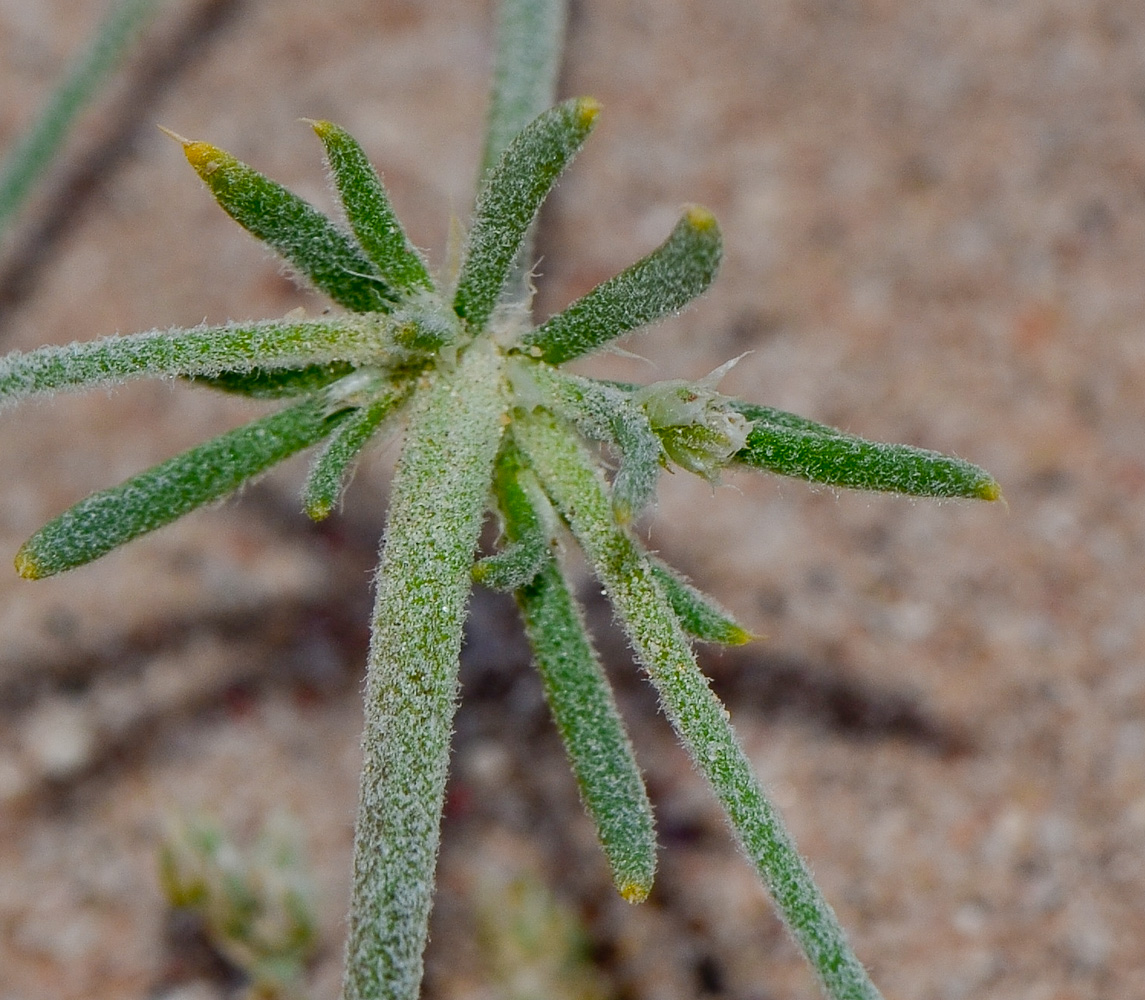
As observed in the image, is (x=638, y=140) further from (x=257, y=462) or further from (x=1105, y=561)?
(x=257, y=462)

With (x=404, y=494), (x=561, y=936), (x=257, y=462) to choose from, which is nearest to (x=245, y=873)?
(x=561, y=936)

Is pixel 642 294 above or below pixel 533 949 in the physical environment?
above

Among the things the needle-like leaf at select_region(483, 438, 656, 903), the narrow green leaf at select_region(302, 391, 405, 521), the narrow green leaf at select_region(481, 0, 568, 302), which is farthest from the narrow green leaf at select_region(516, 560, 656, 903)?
the narrow green leaf at select_region(481, 0, 568, 302)

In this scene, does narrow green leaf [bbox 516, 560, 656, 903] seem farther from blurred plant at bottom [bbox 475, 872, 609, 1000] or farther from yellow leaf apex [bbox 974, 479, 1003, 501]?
blurred plant at bottom [bbox 475, 872, 609, 1000]

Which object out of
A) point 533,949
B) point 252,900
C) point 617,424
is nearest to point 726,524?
point 533,949

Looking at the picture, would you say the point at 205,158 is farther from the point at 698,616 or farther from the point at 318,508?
the point at 698,616

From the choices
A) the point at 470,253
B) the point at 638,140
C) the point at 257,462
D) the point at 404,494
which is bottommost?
the point at 404,494

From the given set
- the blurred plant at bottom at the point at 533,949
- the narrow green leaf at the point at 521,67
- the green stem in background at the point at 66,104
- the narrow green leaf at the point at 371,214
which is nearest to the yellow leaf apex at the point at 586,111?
the narrow green leaf at the point at 371,214
